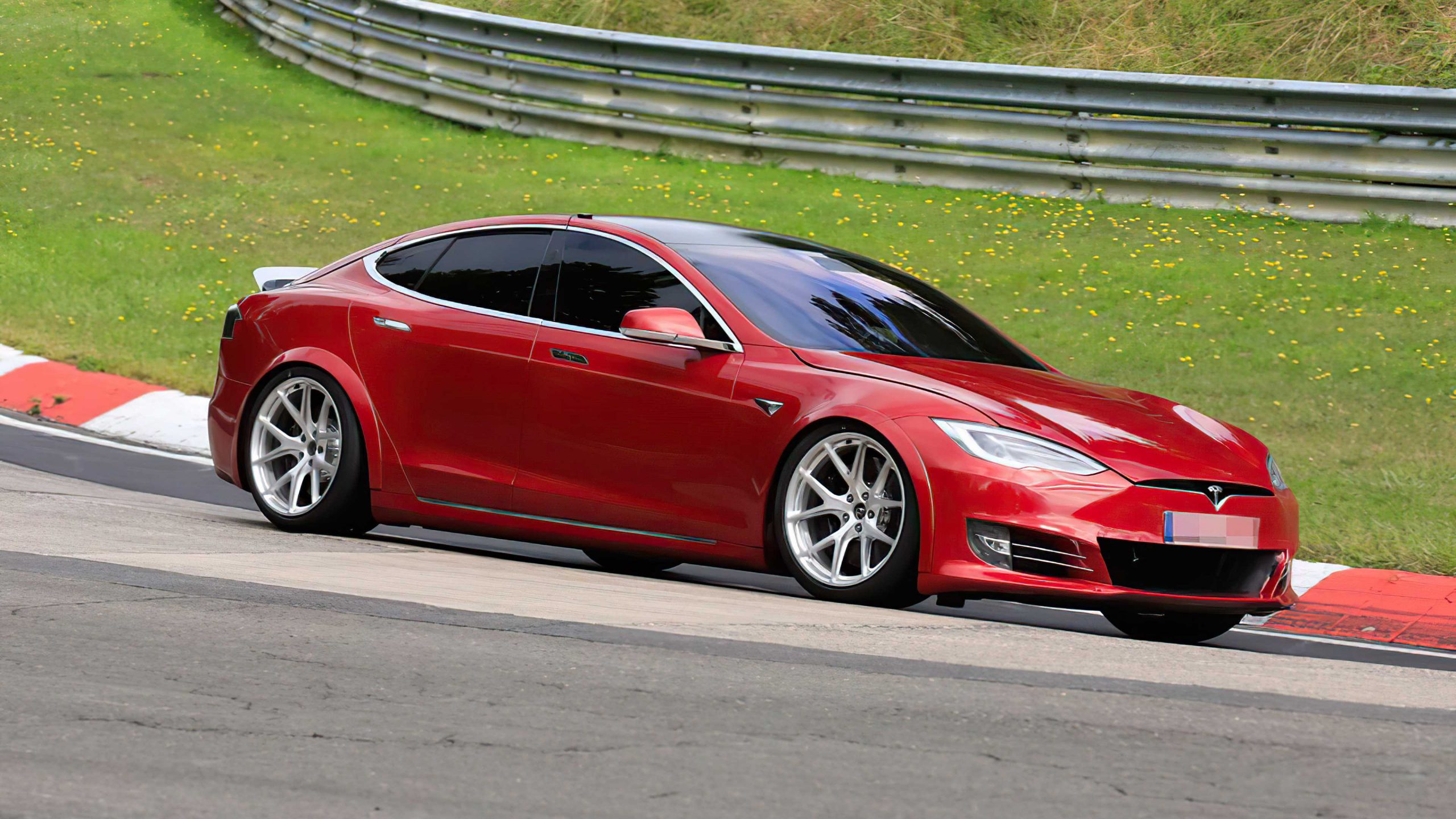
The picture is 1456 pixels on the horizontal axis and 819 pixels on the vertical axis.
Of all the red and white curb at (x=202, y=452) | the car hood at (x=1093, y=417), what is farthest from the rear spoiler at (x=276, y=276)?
the car hood at (x=1093, y=417)

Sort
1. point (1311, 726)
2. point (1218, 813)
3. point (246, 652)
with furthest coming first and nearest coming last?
point (246, 652) < point (1311, 726) < point (1218, 813)

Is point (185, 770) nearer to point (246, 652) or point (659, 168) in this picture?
point (246, 652)

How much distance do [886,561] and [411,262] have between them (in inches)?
111

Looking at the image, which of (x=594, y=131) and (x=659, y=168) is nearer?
(x=659, y=168)

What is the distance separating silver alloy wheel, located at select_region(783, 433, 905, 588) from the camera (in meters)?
5.94

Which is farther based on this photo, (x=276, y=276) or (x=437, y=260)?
(x=276, y=276)

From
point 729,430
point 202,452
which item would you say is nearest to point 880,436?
point 729,430

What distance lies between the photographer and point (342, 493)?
7316 mm

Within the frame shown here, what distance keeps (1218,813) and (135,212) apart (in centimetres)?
1346

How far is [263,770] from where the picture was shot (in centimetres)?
355

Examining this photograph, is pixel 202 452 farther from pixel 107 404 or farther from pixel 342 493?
pixel 342 493

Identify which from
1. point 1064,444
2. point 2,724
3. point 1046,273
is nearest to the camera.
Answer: point 2,724

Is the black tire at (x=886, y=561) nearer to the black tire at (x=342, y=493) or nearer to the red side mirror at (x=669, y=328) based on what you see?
the red side mirror at (x=669, y=328)

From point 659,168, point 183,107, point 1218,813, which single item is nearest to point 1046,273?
point 659,168
